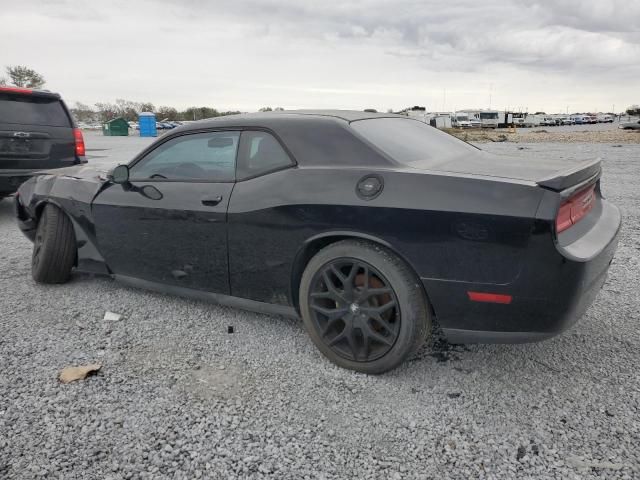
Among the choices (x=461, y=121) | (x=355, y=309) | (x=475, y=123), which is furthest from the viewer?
(x=461, y=121)

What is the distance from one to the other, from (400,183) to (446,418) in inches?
45.4

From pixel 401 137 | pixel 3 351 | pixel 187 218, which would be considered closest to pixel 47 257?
pixel 3 351

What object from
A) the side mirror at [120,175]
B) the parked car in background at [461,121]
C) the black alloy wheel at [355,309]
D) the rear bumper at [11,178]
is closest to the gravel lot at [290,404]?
the black alloy wheel at [355,309]

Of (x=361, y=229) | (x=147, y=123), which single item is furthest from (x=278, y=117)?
(x=147, y=123)

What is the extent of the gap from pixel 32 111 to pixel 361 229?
19.1 feet

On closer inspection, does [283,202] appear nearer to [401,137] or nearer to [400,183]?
[400,183]

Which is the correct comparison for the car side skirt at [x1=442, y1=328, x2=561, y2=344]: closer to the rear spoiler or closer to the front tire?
the front tire

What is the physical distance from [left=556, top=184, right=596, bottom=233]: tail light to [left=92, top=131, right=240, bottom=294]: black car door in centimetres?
183

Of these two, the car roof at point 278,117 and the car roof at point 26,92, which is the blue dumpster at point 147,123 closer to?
the car roof at point 26,92

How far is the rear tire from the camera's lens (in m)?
4.00

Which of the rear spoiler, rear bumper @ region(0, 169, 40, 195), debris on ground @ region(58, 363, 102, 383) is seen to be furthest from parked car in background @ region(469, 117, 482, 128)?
debris on ground @ region(58, 363, 102, 383)

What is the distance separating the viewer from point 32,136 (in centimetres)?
650

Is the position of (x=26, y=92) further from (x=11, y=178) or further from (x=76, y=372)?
(x=76, y=372)

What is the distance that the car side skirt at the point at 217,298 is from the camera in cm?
307
